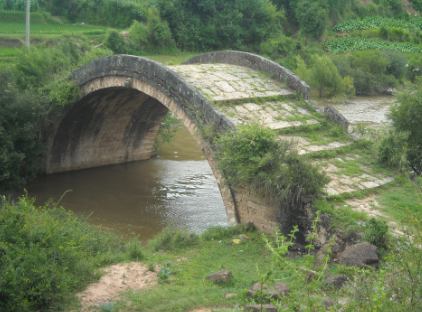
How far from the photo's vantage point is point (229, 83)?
41.5ft

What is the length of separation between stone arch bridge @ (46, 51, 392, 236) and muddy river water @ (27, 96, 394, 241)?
0.95m

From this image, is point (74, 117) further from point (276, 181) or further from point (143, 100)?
point (276, 181)

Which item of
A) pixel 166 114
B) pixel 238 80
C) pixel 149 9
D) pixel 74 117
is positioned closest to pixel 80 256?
pixel 238 80

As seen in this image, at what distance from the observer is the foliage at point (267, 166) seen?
852 centimetres

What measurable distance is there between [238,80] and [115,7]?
27516 mm

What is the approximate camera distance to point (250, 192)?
951 cm

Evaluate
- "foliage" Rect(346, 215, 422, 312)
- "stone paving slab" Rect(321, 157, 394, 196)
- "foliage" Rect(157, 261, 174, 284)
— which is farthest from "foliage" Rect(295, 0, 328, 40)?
"foliage" Rect(346, 215, 422, 312)

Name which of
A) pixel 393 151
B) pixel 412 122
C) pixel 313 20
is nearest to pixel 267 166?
pixel 393 151

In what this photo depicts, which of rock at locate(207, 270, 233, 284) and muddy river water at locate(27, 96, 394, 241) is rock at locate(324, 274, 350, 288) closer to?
rock at locate(207, 270, 233, 284)

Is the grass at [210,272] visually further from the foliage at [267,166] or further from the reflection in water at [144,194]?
the reflection in water at [144,194]

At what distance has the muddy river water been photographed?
1338cm

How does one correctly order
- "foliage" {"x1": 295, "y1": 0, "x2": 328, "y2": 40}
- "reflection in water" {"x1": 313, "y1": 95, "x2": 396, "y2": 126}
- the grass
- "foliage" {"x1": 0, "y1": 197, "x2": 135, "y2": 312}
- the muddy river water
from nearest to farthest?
"foliage" {"x1": 0, "y1": 197, "x2": 135, "y2": 312} → the grass → the muddy river water → "reflection in water" {"x1": 313, "y1": 95, "x2": 396, "y2": 126} → "foliage" {"x1": 295, "y1": 0, "x2": 328, "y2": 40}

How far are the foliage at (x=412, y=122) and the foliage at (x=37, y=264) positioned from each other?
813cm

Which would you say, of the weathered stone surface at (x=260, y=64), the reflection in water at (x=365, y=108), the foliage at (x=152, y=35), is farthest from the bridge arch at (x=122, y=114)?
the foliage at (x=152, y=35)
